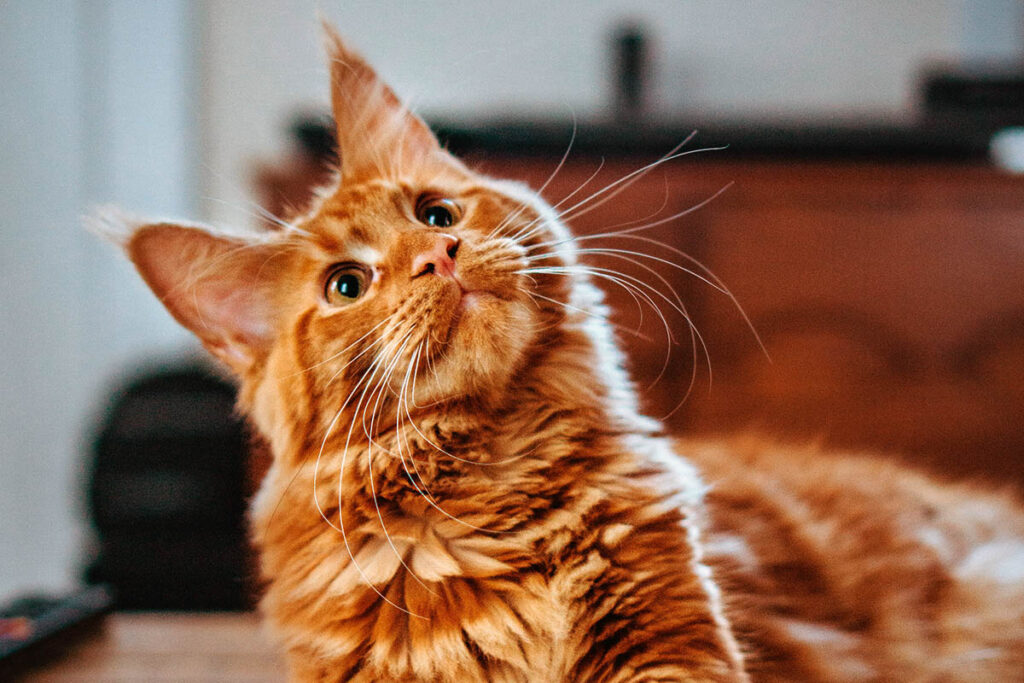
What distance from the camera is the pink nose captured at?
764mm

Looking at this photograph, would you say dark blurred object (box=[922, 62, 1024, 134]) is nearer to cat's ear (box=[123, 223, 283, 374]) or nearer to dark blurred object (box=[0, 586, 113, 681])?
cat's ear (box=[123, 223, 283, 374])

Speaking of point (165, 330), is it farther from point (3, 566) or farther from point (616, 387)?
point (616, 387)

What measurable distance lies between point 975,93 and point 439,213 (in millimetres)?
2385

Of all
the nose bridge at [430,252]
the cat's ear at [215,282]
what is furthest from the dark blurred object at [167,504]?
the nose bridge at [430,252]

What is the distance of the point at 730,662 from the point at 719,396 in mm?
1520

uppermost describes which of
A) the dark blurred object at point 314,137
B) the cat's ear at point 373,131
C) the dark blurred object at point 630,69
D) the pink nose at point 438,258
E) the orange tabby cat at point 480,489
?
the dark blurred object at point 630,69

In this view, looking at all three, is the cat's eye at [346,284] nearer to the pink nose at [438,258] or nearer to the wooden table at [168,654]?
the pink nose at [438,258]

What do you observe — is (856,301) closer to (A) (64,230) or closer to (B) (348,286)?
(B) (348,286)

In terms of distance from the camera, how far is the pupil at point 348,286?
33.5 inches

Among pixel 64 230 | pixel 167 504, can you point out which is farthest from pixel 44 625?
pixel 64 230

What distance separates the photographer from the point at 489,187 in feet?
3.20

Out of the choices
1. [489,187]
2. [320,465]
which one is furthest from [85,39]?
[320,465]

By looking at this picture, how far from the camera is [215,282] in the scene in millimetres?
876

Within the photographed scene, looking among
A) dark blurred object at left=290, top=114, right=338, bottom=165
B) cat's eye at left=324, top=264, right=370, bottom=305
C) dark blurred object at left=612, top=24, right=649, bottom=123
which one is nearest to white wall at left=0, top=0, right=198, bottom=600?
dark blurred object at left=290, top=114, right=338, bottom=165
